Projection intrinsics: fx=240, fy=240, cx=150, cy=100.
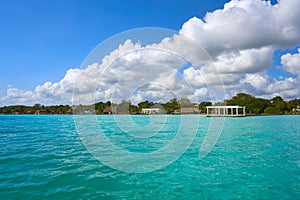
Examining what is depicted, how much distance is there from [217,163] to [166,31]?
6252 millimetres

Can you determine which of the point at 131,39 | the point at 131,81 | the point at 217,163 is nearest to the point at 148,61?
the point at 131,81

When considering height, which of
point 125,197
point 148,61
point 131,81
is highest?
point 148,61

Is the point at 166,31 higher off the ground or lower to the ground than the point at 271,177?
higher

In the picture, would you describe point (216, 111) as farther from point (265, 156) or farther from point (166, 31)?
point (166, 31)

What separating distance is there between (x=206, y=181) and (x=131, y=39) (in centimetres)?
499

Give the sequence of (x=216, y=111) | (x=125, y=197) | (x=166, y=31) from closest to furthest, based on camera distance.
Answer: (x=125, y=197) < (x=166, y=31) < (x=216, y=111)

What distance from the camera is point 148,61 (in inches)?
347

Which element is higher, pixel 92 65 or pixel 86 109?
pixel 92 65

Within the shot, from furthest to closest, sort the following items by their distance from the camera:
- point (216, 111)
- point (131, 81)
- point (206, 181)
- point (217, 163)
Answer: point (216, 111), point (217, 163), point (131, 81), point (206, 181)

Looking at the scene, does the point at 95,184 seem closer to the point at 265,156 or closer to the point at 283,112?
the point at 265,156

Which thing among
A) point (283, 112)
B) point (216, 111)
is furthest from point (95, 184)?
point (283, 112)

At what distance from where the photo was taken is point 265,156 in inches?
467

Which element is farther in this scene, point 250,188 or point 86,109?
point 86,109

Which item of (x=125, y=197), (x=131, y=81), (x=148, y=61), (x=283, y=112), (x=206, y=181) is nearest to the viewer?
(x=125, y=197)
